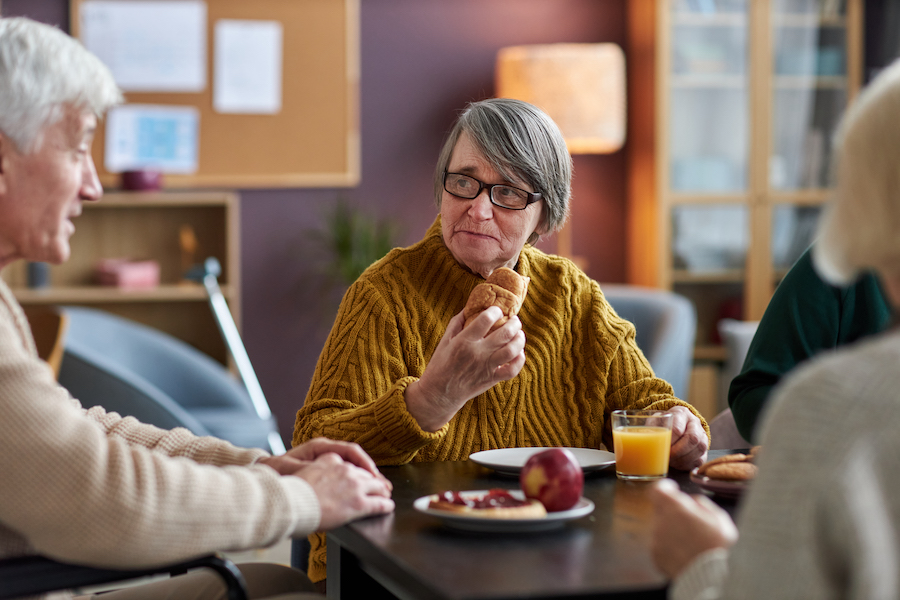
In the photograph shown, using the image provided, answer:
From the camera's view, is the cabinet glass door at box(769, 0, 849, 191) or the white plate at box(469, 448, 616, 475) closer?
Result: the white plate at box(469, 448, 616, 475)

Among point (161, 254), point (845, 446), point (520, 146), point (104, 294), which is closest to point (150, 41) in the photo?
point (161, 254)

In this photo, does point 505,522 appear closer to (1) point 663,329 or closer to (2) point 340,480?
(2) point 340,480

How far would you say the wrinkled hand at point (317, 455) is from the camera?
125 cm

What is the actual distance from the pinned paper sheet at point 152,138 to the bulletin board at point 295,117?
0.04 meters

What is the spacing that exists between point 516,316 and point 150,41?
10.4 ft

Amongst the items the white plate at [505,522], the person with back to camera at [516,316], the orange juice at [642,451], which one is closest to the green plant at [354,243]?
the person with back to camera at [516,316]

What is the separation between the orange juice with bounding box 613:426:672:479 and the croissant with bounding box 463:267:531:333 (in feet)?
0.88

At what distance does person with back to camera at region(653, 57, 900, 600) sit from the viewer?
0.66m

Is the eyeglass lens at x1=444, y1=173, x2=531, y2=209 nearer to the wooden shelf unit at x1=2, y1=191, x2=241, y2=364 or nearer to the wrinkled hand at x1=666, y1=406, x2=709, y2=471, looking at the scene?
the wrinkled hand at x1=666, y1=406, x2=709, y2=471

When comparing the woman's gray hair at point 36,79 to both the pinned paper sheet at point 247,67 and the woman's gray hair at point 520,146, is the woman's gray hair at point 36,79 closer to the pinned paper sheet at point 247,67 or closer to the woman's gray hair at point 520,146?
the woman's gray hair at point 520,146

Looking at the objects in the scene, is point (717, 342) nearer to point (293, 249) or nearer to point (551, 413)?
point (293, 249)

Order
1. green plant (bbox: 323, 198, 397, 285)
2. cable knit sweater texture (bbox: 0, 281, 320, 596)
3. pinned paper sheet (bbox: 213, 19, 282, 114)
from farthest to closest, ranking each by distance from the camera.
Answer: pinned paper sheet (bbox: 213, 19, 282, 114) < green plant (bbox: 323, 198, 397, 285) < cable knit sweater texture (bbox: 0, 281, 320, 596)

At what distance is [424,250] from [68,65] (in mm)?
776

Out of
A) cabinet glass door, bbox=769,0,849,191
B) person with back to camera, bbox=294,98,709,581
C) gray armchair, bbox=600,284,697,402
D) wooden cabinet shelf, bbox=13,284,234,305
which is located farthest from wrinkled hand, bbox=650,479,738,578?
cabinet glass door, bbox=769,0,849,191
